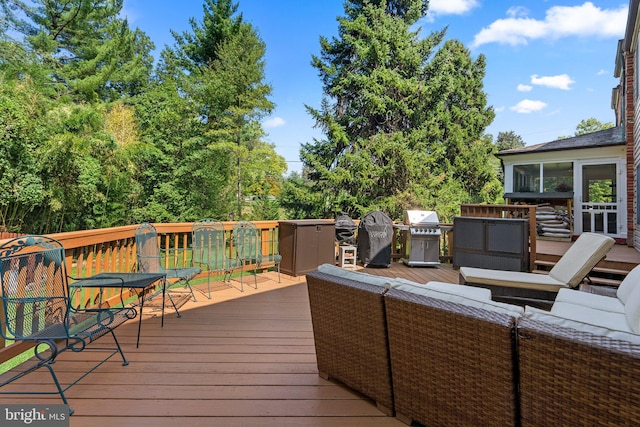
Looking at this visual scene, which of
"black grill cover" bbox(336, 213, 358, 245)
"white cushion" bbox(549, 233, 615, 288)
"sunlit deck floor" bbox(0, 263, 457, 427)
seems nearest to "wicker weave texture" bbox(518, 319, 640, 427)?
"sunlit deck floor" bbox(0, 263, 457, 427)

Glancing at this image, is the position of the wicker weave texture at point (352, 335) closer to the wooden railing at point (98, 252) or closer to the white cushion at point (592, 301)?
the white cushion at point (592, 301)

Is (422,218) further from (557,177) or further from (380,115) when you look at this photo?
(380,115)

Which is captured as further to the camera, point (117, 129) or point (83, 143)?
point (117, 129)

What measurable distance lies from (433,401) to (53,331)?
6.86 feet

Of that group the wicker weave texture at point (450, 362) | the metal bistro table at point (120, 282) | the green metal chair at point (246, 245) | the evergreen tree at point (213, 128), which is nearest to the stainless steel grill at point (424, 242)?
the green metal chair at point (246, 245)

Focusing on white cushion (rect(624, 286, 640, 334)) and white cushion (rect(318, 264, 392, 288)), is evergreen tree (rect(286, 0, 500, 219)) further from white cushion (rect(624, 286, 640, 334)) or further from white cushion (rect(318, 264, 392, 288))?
white cushion (rect(318, 264, 392, 288))

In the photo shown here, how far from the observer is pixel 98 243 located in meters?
3.33

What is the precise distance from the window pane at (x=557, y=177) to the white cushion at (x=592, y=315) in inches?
284

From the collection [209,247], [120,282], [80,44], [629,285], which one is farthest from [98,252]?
[80,44]

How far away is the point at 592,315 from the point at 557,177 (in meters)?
Result: 7.68

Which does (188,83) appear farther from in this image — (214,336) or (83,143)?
(214,336)

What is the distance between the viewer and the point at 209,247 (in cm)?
445

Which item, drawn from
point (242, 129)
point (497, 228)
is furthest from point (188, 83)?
point (497, 228)

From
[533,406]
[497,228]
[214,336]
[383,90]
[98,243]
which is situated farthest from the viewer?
[383,90]
